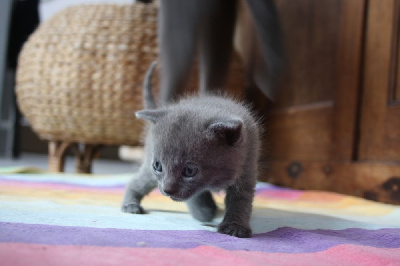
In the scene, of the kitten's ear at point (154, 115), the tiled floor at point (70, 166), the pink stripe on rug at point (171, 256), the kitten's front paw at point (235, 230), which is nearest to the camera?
the pink stripe on rug at point (171, 256)

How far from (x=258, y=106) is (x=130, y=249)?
1695 millimetres

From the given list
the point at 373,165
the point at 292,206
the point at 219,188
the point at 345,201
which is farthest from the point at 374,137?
the point at 219,188

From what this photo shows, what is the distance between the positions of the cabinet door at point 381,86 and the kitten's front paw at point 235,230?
785 millimetres

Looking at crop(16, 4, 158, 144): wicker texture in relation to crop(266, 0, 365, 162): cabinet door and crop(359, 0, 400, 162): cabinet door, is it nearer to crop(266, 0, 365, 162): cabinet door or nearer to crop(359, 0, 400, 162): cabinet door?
crop(266, 0, 365, 162): cabinet door

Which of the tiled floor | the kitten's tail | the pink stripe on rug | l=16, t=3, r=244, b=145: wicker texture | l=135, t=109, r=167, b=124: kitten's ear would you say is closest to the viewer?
the pink stripe on rug

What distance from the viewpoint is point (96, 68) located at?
1.90 metres

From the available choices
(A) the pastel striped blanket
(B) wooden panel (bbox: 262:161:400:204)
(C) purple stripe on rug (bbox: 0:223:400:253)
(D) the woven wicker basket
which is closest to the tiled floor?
(D) the woven wicker basket

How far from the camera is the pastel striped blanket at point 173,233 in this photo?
0.62 m

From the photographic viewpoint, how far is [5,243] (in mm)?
608

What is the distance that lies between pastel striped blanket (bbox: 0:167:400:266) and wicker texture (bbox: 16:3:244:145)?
56cm

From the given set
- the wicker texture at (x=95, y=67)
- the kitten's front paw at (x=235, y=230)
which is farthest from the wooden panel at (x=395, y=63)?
the wicker texture at (x=95, y=67)

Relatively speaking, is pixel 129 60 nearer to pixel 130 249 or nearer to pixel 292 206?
pixel 292 206

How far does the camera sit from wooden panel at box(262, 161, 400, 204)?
4.73ft

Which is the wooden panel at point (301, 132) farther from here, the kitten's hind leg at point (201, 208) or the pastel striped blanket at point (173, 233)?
the kitten's hind leg at point (201, 208)
